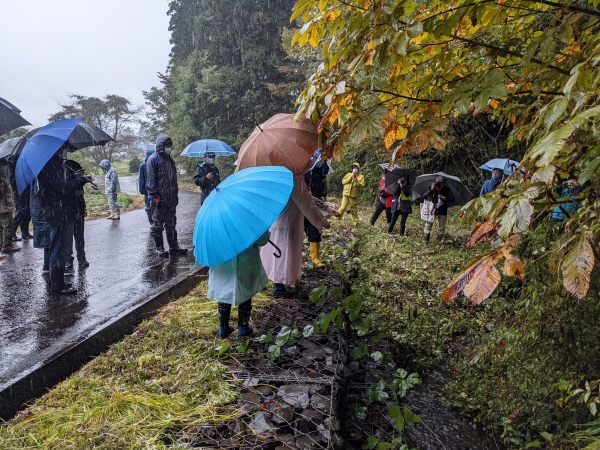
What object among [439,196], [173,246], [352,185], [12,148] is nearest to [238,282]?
[173,246]

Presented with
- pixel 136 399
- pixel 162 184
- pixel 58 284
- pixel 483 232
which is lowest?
pixel 58 284

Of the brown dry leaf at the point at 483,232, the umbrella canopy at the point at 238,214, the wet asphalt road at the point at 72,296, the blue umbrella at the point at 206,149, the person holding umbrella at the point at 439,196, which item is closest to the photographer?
the brown dry leaf at the point at 483,232

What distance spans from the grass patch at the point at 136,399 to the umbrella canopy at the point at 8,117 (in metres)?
7.26

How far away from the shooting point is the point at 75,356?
13.6 feet

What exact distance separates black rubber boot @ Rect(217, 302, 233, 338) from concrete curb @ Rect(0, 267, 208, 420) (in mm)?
1444

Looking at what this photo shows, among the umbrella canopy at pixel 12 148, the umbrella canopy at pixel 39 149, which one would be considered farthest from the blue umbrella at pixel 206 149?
the umbrella canopy at pixel 39 149

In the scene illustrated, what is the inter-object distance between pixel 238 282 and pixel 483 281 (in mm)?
2563

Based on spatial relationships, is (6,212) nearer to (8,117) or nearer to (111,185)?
(8,117)

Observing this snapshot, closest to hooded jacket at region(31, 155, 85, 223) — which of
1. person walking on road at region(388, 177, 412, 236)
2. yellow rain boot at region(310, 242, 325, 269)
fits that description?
yellow rain boot at region(310, 242, 325, 269)

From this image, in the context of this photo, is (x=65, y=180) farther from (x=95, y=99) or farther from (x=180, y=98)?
(x=95, y=99)

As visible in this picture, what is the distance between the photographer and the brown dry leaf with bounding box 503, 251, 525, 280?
1.62 m

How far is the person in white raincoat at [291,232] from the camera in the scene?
15.7ft

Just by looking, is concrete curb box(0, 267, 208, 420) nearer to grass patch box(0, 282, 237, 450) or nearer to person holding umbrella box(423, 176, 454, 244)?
grass patch box(0, 282, 237, 450)

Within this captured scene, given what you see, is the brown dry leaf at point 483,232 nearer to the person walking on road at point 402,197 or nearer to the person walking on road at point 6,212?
the person walking on road at point 402,197
